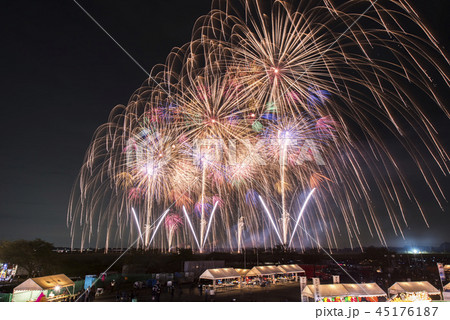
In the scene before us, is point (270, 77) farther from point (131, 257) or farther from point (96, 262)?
point (96, 262)

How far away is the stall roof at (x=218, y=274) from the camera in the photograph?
83.6 ft

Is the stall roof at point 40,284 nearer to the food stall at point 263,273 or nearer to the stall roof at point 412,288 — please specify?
the food stall at point 263,273

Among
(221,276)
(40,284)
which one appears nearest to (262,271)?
(221,276)

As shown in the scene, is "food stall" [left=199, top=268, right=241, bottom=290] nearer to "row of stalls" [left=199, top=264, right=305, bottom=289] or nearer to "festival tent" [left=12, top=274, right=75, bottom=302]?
"row of stalls" [left=199, top=264, right=305, bottom=289]

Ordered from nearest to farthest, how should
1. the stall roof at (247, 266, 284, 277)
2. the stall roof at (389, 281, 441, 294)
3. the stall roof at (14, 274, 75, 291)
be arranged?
the stall roof at (14, 274, 75, 291) < the stall roof at (389, 281, 441, 294) < the stall roof at (247, 266, 284, 277)

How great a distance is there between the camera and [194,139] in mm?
22469

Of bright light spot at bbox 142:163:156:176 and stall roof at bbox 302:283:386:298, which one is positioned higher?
bright light spot at bbox 142:163:156:176

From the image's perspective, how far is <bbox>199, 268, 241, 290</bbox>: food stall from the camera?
2555 centimetres

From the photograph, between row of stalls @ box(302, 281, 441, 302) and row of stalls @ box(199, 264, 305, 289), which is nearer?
row of stalls @ box(302, 281, 441, 302)

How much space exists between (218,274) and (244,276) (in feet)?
13.1

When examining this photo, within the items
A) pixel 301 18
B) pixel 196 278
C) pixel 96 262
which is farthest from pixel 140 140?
pixel 96 262

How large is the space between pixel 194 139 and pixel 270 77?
26.4 ft
